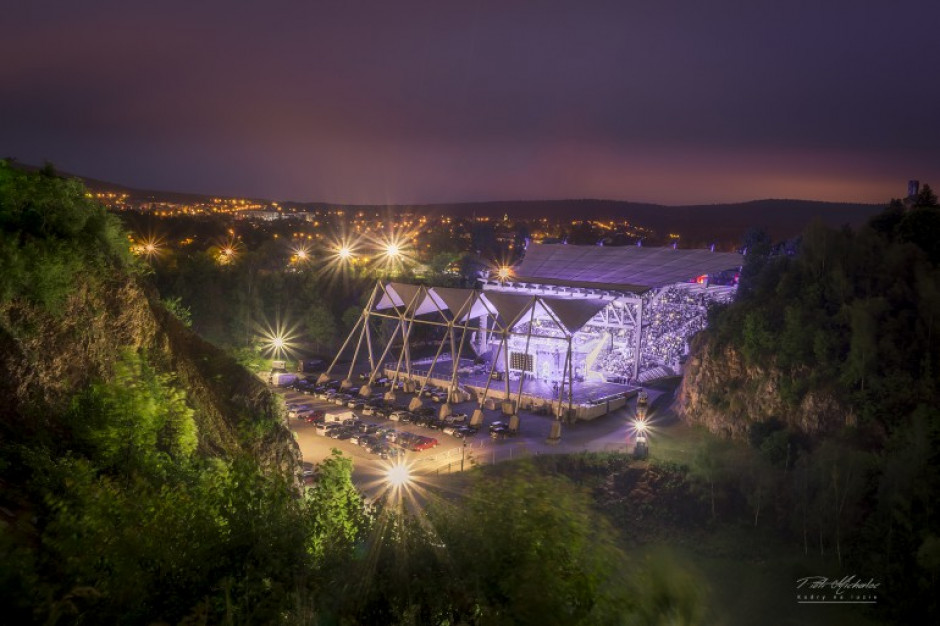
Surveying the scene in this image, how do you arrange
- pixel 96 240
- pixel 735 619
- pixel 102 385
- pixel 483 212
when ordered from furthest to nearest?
1. pixel 483 212
2. pixel 735 619
3. pixel 96 240
4. pixel 102 385

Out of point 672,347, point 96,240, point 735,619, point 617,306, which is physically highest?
point 96,240

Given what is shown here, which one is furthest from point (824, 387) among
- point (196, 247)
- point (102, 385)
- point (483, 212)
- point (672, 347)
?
point (483, 212)

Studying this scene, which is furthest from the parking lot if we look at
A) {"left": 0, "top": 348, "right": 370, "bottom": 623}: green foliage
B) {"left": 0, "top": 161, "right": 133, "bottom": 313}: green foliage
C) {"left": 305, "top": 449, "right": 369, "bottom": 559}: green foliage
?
{"left": 0, "top": 348, "right": 370, "bottom": 623}: green foliage

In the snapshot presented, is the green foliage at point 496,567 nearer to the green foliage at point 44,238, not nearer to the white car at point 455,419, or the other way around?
the green foliage at point 44,238

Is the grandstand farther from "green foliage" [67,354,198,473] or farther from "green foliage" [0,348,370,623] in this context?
"green foliage" [0,348,370,623]

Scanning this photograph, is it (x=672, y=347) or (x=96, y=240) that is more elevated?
(x=96, y=240)

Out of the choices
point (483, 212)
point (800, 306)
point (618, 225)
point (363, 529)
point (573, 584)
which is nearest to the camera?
point (573, 584)

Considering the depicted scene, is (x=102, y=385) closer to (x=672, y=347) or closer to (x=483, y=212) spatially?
(x=672, y=347)
